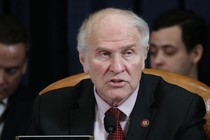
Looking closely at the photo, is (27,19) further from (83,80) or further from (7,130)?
(83,80)

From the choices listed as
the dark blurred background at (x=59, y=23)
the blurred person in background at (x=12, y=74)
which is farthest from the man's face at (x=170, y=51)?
the blurred person in background at (x=12, y=74)

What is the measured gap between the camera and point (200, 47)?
8.93 ft

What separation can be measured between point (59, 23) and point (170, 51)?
635 mm

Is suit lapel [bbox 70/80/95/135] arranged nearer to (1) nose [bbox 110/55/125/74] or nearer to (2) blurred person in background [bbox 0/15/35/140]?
(1) nose [bbox 110/55/125/74]

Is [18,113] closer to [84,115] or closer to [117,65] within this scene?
[84,115]

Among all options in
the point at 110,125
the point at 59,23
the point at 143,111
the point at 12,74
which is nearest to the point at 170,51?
the point at 59,23

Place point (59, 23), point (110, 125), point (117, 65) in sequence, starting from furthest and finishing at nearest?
point (59, 23) < point (117, 65) < point (110, 125)

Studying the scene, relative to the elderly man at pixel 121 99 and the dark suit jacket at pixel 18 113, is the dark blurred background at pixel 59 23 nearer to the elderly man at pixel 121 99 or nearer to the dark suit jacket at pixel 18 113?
the dark suit jacket at pixel 18 113

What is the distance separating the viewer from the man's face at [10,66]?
8.35ft

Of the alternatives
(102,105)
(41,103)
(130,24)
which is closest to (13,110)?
(41,103)

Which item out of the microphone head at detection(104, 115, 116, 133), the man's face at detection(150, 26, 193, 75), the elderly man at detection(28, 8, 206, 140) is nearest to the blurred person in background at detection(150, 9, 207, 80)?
the man's face at detection(150, 26, 193, 75)

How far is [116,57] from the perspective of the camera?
169 centimetres

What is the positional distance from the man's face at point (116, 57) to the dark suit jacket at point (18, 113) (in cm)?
82

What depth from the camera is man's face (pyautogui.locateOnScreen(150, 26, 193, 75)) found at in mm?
2619
